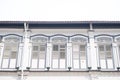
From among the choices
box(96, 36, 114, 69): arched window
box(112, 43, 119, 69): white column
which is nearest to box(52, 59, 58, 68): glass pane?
box(96, 36, 114, 69): arched window

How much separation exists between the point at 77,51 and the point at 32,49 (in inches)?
105

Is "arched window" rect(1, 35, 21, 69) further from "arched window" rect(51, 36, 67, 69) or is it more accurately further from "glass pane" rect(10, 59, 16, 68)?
"arched window" rect(51, 36, 67, 69)

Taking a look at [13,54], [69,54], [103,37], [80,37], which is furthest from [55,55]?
[103,37]

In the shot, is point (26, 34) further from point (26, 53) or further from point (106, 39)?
point (106, 39)

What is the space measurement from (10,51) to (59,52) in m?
2.91

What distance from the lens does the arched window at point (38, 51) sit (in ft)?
40.7

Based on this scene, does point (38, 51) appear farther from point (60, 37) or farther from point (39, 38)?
point (60, 37)

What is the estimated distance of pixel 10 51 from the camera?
12.8 metres

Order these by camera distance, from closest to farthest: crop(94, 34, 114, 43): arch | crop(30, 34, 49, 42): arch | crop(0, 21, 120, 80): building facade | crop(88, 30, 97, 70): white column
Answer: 1. crop(0, 21, 120, 80): building facade
2. crop(88, 30, 97, 70): white column
3. crop(94, 34, 114, 43): arch
4. crop(30, 34, 49, 42): arch

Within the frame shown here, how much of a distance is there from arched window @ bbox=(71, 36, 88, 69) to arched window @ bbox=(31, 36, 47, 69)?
1737mm

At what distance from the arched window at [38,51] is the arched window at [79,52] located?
5.70 ft

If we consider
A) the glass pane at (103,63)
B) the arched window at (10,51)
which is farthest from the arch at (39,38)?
the glass pane at (103,63)

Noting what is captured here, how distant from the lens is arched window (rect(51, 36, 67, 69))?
12.4 metres

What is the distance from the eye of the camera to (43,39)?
13070 millimetres
